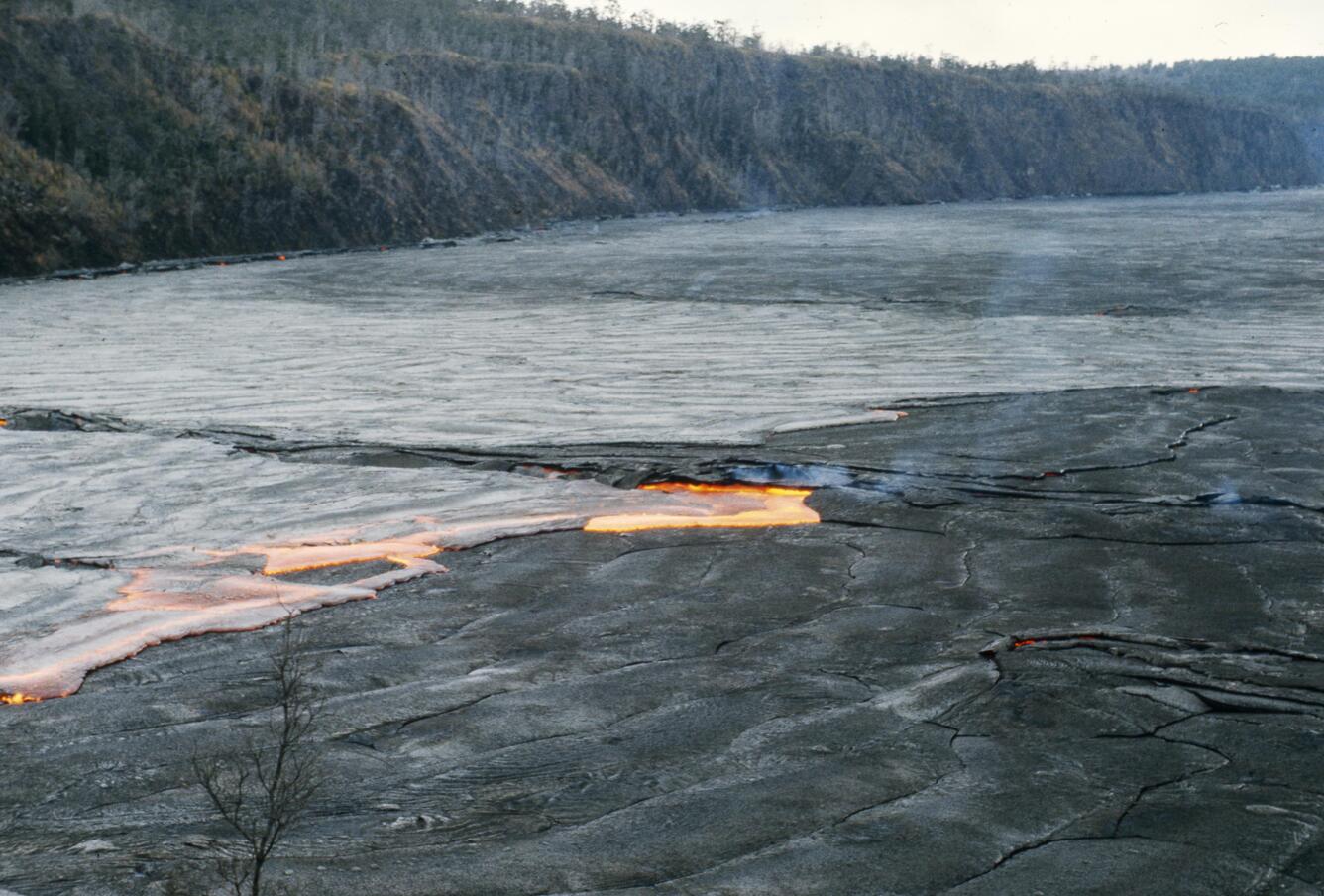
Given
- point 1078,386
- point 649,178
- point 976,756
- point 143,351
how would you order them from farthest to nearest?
point 649,178, point 143,351, point 1078,386, point 976,756

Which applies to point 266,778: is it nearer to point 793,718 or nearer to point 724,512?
point 793,718

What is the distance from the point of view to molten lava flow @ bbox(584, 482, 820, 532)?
856 centimetres

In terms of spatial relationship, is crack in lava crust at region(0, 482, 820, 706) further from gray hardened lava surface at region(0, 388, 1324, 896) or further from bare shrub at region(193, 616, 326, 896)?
bare shrub at region(193, 616, 326, 896)

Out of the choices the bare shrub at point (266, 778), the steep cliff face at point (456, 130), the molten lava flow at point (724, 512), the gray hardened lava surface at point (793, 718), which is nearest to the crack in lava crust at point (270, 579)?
the molten lava flow at point (724, 512)

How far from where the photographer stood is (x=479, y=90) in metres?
53.4

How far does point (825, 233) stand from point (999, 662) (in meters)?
33.7

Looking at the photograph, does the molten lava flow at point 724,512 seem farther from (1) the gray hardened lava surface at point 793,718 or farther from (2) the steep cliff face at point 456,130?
(2) the steep cliff face at point 456,130

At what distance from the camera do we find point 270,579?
7.48 m

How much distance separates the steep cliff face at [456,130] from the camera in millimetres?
33719

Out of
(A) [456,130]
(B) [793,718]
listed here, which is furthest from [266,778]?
(A) [456,130]

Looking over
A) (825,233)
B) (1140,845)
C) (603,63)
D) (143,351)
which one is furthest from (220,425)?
(603,63)

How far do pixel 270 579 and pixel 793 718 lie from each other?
10.3 ft

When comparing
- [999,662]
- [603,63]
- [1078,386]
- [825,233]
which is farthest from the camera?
[603,63]

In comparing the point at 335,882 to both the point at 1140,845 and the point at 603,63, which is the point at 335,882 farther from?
the point at 603,63
